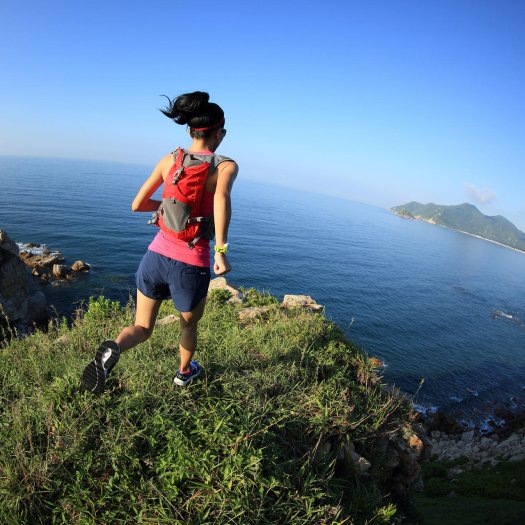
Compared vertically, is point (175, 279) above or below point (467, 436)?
above

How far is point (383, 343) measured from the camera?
98.5ft

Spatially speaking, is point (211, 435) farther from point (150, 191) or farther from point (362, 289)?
point (362, 289)

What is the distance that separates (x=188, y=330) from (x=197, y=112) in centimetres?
239

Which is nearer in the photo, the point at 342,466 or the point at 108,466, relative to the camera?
the point at 108,466

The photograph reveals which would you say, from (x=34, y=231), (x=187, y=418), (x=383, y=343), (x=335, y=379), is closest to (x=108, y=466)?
(x=187, y=418)

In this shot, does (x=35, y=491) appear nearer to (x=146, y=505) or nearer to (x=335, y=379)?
(x=146, y=505)

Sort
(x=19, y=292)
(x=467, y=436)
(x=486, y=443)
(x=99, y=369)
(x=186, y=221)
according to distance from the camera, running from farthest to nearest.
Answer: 1. (x=467, y=436)
2. (x=486, y=443)
3. (x=19, y=292)
4. (x=99, y=369)
5. (x=186, y=221)

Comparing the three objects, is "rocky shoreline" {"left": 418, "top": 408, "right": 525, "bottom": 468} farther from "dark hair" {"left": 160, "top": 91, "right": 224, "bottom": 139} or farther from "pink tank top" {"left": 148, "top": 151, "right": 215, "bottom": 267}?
"dark hair" {"left": 160, "top": 91, "right": 224, "bottom": 139}

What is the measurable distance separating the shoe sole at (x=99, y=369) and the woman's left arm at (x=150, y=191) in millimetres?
1522

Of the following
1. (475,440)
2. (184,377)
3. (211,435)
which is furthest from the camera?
(475,440)

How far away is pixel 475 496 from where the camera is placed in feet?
43.9

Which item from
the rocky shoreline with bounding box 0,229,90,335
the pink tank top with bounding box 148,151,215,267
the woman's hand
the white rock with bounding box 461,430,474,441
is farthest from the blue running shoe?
the white rock with bounding box 461,430,474,441

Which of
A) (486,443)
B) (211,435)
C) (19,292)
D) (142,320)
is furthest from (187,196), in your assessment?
(486,443)

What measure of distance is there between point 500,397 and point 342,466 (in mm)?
32802
